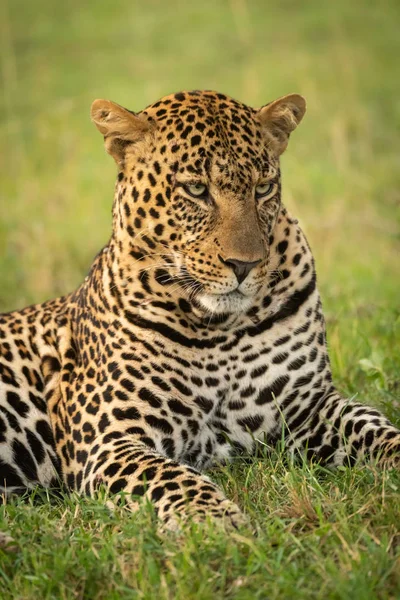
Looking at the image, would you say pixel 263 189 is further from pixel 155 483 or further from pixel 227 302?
pixel 155 483

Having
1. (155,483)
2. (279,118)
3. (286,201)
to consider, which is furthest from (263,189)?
(286,201)

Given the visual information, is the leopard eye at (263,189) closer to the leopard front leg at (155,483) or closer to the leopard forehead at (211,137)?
the leopard forehead at (211,137)

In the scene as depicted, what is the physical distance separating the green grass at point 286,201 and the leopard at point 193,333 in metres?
0.24

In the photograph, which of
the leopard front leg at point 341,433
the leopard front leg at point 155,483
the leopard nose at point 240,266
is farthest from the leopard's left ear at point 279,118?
the leopard front leg at point 155,483

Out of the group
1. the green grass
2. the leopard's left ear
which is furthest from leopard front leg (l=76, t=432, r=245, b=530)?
the leopard's left ear

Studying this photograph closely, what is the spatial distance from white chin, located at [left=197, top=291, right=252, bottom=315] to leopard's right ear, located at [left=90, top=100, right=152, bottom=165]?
3.19ft

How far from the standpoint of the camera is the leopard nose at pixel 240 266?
5.53m

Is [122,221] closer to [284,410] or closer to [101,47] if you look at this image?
[284,410]

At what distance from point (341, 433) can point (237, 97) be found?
12.1 metres

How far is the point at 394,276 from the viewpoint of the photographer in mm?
10992

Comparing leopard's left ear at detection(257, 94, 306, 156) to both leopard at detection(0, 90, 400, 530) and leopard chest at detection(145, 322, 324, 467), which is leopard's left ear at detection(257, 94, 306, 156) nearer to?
leopard at detection(0, 90, 400, 530)

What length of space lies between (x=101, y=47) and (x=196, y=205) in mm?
16919

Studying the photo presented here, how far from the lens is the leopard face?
5637 millimetres

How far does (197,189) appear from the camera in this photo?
228 inches
